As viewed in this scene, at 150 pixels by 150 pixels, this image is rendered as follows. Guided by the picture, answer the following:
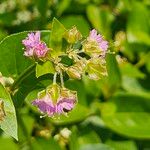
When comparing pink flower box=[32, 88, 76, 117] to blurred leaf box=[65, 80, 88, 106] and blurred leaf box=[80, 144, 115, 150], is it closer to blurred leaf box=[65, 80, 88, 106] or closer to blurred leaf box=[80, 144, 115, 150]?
blurred leaf box=[80, 144, 115, 150]

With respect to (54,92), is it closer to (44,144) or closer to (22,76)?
(22,76)

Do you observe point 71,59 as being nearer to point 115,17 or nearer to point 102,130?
point 102,130

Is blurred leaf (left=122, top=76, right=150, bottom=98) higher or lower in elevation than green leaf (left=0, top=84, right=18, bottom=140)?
lower

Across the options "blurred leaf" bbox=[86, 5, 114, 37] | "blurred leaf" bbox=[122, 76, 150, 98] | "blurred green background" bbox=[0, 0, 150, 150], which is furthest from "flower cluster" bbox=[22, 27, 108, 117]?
"blurred leaf" bbox=[86, 5, 114, 37]

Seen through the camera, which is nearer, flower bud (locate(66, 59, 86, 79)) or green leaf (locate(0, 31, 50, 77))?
flower bud (locate(66, 59, 86, 79))

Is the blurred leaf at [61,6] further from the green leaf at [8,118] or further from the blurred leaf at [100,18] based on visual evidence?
the green leaf at [8,118]

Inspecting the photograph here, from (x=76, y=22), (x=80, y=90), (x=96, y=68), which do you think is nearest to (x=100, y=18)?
(x=76, y=22)
